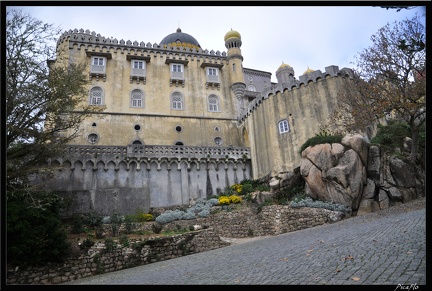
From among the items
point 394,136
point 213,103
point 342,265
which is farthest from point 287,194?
point 213,103

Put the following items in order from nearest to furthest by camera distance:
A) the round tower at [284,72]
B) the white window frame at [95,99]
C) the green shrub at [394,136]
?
1. the green shrub at [394,136]
2. the white window frame at [95,99]
3. the round tower at [284,72]

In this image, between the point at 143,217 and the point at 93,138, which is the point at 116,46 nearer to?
the point at 93,138

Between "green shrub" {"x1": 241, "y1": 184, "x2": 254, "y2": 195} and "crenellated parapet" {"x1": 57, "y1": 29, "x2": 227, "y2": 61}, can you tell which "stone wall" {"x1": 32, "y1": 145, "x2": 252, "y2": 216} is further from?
"crenellated parapet" {"x1": 57, "y1": 29, "x2": 227, "y2": 61}

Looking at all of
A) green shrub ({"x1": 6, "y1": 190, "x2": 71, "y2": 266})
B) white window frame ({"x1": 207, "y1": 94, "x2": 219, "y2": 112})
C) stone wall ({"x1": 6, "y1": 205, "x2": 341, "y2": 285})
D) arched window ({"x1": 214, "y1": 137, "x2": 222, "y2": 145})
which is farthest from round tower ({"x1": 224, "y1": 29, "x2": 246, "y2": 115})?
green shrub ({"x1": 6, "y1": 190, "x2": 71, "y2": 266})

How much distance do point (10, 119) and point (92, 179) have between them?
40.1ft

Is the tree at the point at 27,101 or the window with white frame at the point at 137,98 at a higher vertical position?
the window with white frame at the point at 137,98

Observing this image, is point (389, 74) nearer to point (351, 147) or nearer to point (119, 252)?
point (351, 147)

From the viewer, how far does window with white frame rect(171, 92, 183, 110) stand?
33.9m

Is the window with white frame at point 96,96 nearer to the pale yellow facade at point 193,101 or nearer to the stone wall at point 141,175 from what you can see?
the pale yellow facade at point 193,101

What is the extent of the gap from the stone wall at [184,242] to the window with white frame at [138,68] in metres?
18.9

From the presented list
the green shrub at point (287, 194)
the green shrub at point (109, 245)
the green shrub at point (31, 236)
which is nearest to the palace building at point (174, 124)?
the green shrub at point (287, 194)

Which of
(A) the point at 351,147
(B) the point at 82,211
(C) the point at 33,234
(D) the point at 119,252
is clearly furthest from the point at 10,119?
(A) the point at 351,147

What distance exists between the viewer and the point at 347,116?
23.8 metres

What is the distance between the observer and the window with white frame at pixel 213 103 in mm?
34938
